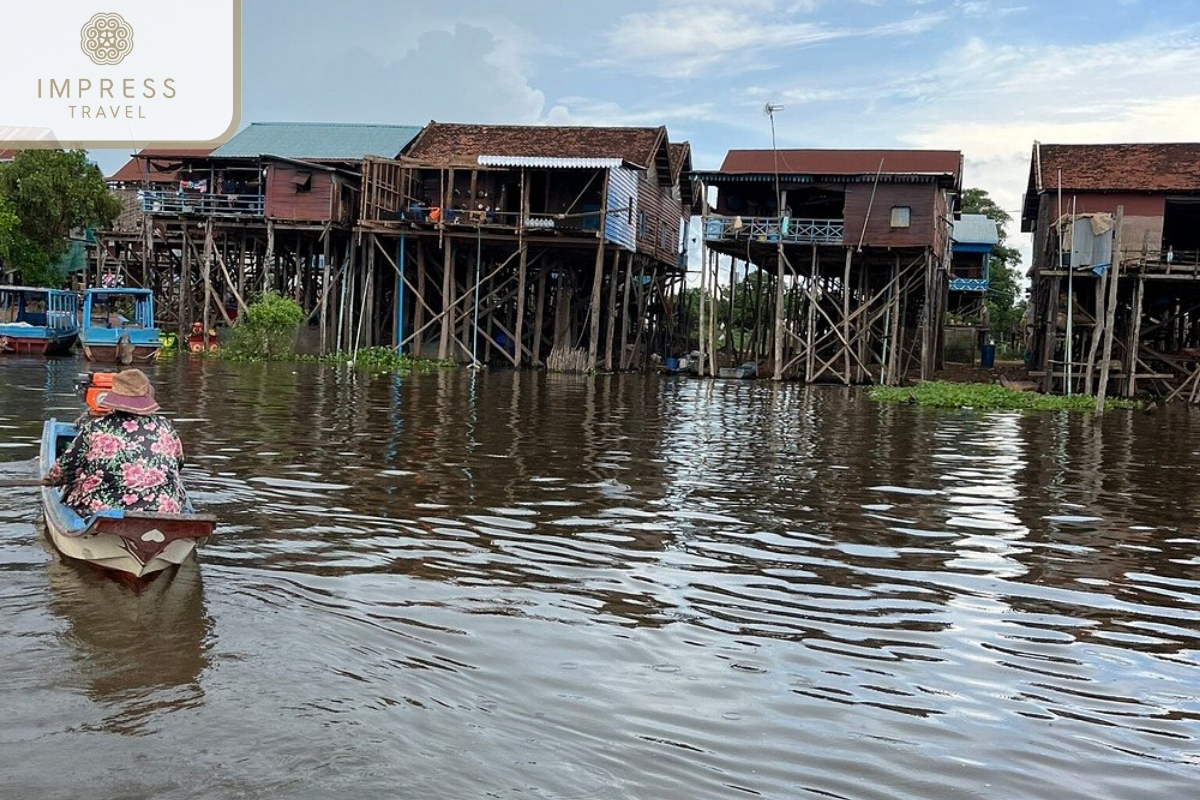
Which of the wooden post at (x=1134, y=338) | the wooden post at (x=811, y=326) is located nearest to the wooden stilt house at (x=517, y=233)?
the wooden post at (x=811, y=326)

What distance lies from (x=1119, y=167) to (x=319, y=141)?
2254cm

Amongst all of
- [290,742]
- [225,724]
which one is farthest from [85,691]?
[290,742]

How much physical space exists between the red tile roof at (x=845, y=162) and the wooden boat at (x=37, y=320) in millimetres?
17853

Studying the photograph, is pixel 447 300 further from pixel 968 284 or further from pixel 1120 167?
pixel 968 284

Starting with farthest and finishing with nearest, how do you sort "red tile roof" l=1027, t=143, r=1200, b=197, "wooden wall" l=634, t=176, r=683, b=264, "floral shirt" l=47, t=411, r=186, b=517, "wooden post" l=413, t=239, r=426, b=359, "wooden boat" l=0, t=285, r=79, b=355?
"wooden wall" l=634, t=176, r=683, b=264 → "wooden post" l=413, t=239, r=426, b=359 → "wooden boat" l=0, t=285, r=79, b=355 → "red tile roof" l=1027, t=143, r=1200, b=197 → "floral shirt" l=47, t=411, r=186, b=517

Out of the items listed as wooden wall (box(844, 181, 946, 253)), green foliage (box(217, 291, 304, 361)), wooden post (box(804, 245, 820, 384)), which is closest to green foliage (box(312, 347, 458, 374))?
green foliage (box(217, 291, 304, 361))

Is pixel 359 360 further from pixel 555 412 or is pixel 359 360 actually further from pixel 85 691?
pixel 85 691

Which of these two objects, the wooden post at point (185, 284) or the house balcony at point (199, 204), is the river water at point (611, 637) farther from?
the wooden post at point (185, 284)

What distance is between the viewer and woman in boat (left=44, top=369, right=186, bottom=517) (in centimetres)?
705

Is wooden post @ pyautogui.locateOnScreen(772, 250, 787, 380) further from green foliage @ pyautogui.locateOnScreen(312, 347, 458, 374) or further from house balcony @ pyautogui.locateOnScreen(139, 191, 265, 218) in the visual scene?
house balcony @ pyautogui.locateOnScreen(139, 191, 265, 218)

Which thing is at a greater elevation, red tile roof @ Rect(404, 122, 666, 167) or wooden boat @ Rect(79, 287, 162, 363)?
red tile roof @ Rect(404, 122, 666, 167)

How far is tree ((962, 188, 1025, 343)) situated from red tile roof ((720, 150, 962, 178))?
22.1m

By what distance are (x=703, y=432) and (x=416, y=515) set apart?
7.74 m

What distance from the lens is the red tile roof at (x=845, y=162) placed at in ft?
102
